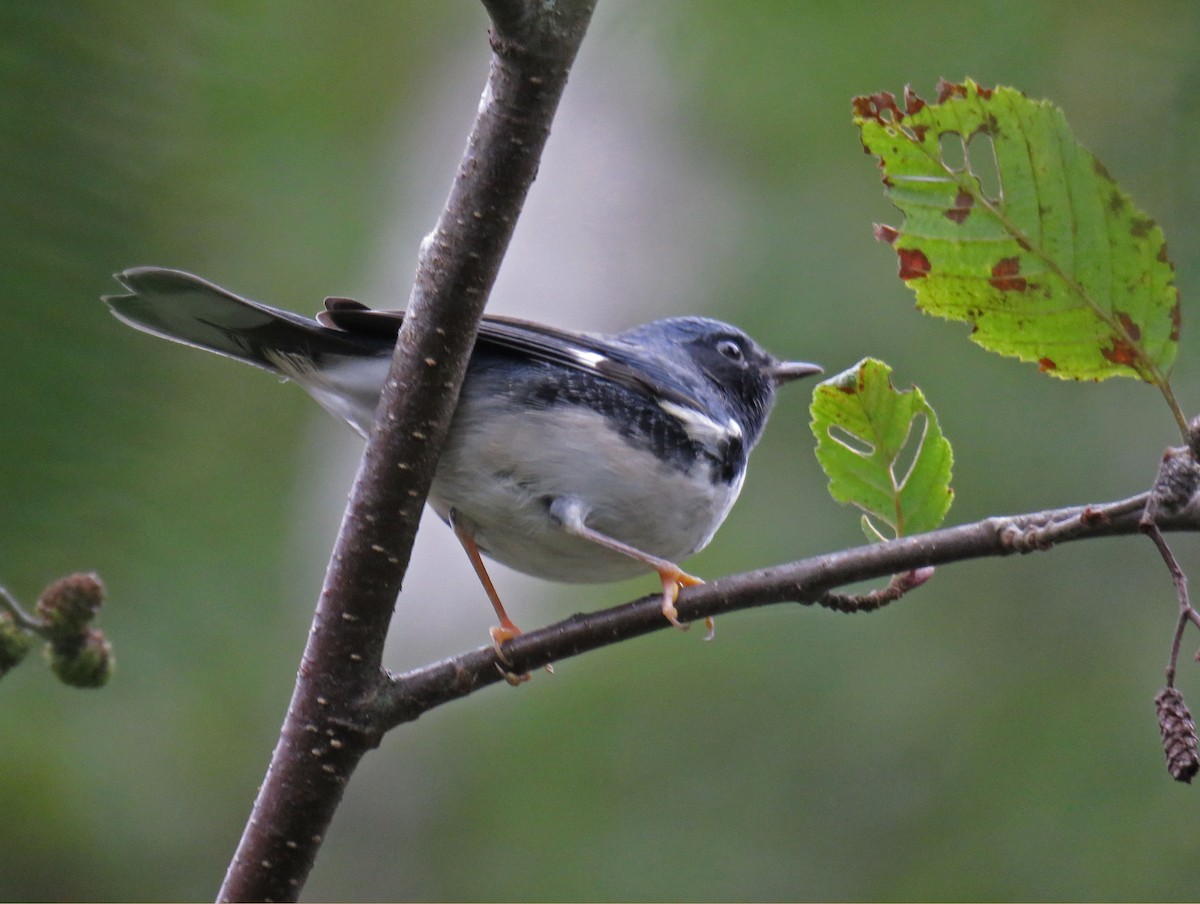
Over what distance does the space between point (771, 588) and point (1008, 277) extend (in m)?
0.66

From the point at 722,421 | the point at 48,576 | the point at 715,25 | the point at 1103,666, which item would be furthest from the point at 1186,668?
the point at 48,576

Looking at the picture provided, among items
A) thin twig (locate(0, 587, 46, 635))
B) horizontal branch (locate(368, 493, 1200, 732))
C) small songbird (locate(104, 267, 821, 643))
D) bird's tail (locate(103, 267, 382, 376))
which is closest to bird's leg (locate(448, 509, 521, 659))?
small songbird (locate(104, 267, 821, 643))

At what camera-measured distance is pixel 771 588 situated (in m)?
2.12

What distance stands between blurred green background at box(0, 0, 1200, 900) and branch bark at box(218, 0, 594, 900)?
37cm

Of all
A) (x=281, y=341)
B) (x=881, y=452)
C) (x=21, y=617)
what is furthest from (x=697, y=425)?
(x=21, y=617)

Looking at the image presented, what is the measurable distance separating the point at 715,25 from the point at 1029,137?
1270 mm

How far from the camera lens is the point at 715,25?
9.88 ft

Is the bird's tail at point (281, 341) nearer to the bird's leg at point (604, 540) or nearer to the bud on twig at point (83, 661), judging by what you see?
the bird's leg at point (604, 540)

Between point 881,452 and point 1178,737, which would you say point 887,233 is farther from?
point 1178,737

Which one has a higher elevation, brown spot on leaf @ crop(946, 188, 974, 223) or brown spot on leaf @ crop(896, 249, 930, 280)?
brown spot on leaf @ crop(946, 188, 974, 223)

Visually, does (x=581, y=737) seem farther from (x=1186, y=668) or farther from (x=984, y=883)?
(x=1186, y=668)

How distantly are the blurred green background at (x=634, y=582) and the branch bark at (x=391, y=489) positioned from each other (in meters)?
0.37

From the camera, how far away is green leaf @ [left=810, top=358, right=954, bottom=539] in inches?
93.2

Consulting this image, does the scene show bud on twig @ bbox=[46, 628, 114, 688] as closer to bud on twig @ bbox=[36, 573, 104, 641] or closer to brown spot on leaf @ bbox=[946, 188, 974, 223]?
bud on twig @ bbox=[36, 573, 104, 641]
